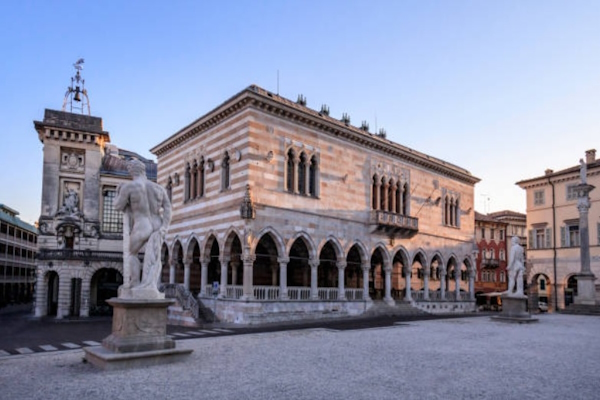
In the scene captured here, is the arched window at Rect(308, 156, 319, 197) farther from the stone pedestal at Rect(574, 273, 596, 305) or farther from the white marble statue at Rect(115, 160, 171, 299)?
the stone pedestal at Rect(574, 273, 596, 305)

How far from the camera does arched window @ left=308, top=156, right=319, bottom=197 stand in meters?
27.9

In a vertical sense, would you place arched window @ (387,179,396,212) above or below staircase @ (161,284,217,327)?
above

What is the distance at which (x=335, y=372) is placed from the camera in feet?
34.4

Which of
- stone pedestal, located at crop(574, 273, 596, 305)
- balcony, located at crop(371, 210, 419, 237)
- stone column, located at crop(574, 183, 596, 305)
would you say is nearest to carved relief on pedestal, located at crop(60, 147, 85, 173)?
balcony, located at crop(371, 210, 419, 237)

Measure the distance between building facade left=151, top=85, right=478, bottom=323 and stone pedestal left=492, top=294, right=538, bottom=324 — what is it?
807cm

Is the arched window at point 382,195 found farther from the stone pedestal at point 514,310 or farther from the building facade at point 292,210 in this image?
the stone pedestal at point 514,310

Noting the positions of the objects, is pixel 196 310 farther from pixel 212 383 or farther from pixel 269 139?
pixel 212 383

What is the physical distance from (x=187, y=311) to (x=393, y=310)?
13365mm

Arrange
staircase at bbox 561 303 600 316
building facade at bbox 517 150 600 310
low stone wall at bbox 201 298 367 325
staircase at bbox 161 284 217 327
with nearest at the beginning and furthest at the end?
1. low stone wall at bbox 201 298 367 325
2. staircase at bbox 161 284 217 327
3. staircase at bbox 561 303 600 316
4. building facade at bbox 517 150 600 310

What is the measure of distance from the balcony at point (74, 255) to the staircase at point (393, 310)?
1825 centimetres

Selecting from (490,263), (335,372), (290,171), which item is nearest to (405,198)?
(290,171)

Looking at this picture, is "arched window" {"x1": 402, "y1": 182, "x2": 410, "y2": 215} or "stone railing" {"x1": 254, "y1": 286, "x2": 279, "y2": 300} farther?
"arched window" {"x1": 402, "y1": 182, "x2": 410, "y2": 215}

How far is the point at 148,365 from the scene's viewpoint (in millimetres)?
10688

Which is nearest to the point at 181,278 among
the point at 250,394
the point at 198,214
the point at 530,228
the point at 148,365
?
the point at 198,214
